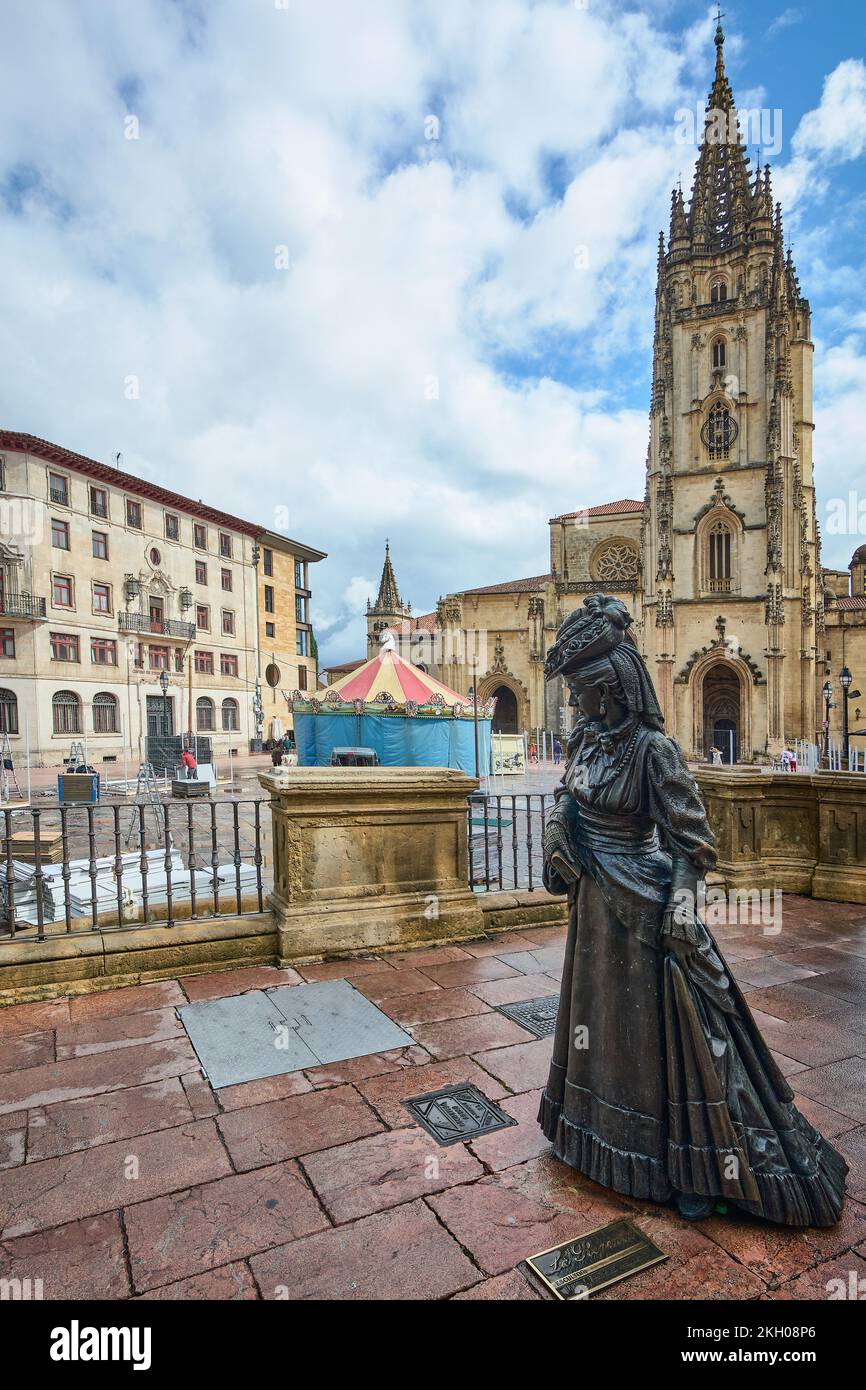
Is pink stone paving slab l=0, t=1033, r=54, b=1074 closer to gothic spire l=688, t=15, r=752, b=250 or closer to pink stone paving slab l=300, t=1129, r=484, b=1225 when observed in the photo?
pink stone paving slab l=300, t=1129, r=484, b=1225

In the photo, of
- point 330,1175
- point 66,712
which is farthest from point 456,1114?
point 66,712

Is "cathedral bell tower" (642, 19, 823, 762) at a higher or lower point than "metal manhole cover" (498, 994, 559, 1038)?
higher

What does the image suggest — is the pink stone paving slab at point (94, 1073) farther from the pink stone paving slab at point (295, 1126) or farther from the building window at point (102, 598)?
the building window at point (102, 598)

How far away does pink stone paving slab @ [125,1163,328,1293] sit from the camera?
231 centimetres

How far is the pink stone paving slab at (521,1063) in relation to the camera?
3454 millimetres

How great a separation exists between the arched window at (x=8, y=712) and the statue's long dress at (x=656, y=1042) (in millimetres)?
32313

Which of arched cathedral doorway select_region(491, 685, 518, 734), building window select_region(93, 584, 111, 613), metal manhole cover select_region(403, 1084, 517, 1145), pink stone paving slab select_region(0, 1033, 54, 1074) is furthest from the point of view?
arched cathedral doorway select_region(491, 685, 518, 734)

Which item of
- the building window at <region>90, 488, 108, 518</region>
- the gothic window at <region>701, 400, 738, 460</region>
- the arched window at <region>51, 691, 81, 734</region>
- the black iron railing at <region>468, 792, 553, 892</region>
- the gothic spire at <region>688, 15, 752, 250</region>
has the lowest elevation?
the black iron railing at <region>468, 792, 553, 892</region>

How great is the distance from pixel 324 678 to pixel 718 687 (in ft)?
120

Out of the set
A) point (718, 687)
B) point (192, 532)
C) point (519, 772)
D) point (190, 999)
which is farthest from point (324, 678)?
point (190, 999)

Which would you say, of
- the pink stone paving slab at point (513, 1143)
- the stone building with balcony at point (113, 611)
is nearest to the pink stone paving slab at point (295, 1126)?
the pink stone paving slab at point (513, 1143)

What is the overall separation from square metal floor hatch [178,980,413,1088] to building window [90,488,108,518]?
1367 inches

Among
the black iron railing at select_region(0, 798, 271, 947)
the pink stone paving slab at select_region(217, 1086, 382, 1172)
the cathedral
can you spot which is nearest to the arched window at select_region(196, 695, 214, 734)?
the cathedral

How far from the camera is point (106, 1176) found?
9.00 feet
